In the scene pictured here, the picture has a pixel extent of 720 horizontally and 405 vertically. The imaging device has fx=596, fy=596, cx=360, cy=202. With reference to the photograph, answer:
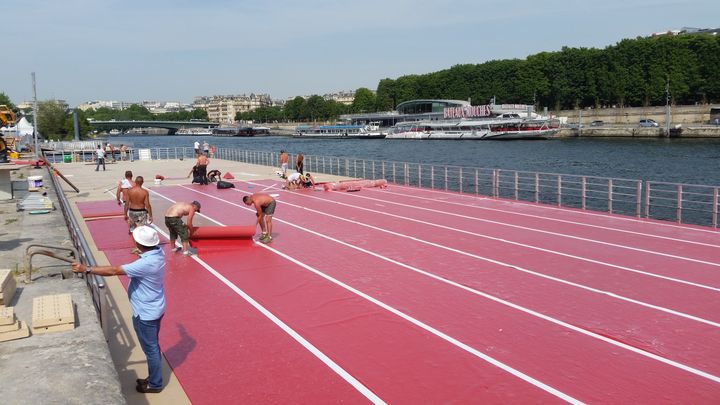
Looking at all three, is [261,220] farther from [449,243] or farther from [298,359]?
[298,359]

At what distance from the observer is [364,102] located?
17475cm

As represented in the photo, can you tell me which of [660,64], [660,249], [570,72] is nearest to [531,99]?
[570,72]

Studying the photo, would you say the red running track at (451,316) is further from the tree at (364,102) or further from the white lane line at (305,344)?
Result: the tree at (364,102)

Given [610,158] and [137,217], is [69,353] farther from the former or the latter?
[610,158]

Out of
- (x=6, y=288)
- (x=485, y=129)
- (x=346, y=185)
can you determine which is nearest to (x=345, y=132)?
(x=485, y=129)

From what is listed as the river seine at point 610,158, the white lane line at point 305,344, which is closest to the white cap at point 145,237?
the white lane line at point 305,344

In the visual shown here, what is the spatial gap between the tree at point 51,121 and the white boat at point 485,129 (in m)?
57.7

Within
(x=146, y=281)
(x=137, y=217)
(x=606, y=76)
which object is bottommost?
(x=137, y=217)

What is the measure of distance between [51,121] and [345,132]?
59982mm

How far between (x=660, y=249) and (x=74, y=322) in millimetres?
11344

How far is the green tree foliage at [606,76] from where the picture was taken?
302 feet

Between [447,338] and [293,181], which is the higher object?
[293,181]

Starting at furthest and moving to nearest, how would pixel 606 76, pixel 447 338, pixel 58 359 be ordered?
pixel 606 76 → pixel 447 338 → pixel 58 359

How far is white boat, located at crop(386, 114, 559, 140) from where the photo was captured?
94188 mm
